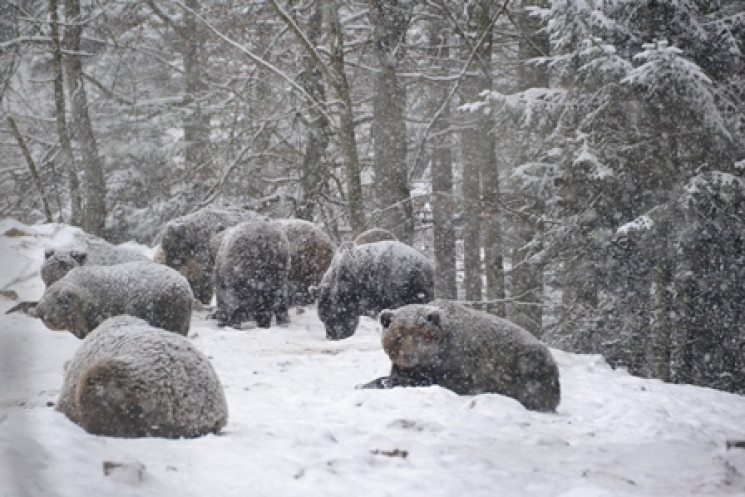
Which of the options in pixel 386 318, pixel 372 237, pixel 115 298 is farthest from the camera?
pixel 372 237

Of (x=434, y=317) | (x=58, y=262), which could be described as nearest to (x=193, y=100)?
(x=58, y=262)

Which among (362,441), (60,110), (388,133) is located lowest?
(362,441)

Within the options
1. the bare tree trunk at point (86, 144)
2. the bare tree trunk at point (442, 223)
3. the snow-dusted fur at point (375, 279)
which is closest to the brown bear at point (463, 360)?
the snow-dusted fur at point (375, 279)

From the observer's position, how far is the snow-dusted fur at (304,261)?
35.0ft


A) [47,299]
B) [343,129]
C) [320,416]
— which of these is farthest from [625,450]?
[343,129]

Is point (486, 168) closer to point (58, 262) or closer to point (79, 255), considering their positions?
point (79, 255)

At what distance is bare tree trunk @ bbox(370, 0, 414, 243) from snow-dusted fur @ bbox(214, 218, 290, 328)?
4.60 m

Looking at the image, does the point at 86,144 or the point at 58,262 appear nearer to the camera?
the point at 58,262

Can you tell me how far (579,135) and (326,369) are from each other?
7113 millimetres

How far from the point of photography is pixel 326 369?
6648 mm

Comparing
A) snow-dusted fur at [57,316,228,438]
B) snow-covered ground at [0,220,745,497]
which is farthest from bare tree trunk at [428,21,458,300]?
snow-dusted fur at [57,316,228,438]

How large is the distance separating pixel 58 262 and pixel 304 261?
3.32 meters

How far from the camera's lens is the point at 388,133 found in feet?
45.5

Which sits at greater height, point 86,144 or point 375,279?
point 86,144
